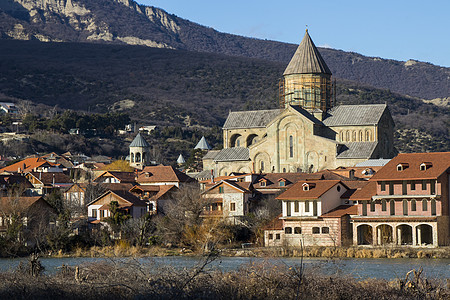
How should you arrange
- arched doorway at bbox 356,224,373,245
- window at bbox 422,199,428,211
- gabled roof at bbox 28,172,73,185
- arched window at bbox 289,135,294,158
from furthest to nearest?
arched window at bbox 289,135,294,158 → gabled roof at bbox 28,172,73,185 → arched doorway at bbox 356,224,373,245 → window at bbox 422,199,428,211

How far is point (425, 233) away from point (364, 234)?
3.41m

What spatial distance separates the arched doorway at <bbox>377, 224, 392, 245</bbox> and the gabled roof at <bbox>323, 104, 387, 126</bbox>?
114 feet

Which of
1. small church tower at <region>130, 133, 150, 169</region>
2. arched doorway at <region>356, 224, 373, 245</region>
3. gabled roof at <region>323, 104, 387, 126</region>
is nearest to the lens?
arched doorway at <region>356, 224, 373, 245</region>

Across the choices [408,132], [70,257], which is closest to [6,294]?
[70,257]

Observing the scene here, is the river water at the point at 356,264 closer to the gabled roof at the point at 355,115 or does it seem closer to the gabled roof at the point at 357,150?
the gabled roof at the point at 357,150

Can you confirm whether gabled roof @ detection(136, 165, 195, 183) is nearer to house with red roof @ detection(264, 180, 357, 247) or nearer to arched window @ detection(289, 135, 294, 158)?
arched window @ detection(289, 135, 294, 158)

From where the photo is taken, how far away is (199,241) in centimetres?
5184

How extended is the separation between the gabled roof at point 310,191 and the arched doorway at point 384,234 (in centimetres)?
395

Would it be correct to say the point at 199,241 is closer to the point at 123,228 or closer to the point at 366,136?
the point at 123,228

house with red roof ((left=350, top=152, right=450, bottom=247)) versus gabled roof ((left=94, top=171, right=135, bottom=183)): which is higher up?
gabled roof ((left=94, top=171, right=135, bottom=183))

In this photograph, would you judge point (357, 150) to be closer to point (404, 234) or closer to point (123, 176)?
point (123, 176)

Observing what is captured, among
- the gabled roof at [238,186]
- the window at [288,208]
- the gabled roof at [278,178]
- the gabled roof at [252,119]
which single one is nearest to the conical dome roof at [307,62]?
the gabled roof at [252,119]

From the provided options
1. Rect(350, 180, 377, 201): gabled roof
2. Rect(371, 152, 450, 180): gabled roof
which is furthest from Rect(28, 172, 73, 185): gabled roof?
Rect(371, 152, 450, 180): gabled roof

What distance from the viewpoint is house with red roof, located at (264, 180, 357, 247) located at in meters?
52.0
